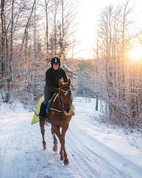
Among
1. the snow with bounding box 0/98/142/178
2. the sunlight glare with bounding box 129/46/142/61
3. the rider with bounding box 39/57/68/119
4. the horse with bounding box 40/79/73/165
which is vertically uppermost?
the sunlight glare with bounding box 129/46/142/61

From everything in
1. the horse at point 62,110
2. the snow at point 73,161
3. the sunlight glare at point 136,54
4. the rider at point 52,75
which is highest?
the sunlight glare at point 136,54

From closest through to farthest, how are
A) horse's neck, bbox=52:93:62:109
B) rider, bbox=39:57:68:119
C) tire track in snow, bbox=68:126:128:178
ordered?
tire track in snow, bbox=68:126:128:178, horse's neck, bbox=52:93:62:109, rider, bbox=39:57:68:119

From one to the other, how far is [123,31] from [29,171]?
14.6 meters

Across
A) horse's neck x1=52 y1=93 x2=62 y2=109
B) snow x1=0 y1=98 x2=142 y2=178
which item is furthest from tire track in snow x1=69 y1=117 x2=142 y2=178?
horse's neck x1=52 y1=93 x2=62 y2=109

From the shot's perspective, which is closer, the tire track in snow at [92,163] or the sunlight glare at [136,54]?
the tire track in snow at [92,163]

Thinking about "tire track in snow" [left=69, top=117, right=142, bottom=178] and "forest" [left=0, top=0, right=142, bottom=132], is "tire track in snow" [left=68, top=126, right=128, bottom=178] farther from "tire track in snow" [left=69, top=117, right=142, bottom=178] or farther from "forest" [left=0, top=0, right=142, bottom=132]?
"forest" [left=0, top=0, right=142, bottom=132]

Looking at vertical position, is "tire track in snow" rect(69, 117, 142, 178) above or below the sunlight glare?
below

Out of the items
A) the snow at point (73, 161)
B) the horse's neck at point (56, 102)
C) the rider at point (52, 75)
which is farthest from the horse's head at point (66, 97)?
the snow at point (73, 161)

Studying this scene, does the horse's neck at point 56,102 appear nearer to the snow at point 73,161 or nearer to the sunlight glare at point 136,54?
the snow at point 73,161

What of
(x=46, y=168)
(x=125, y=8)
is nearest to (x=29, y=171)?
(x=46, y=168)

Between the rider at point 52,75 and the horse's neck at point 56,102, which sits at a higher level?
the rider at point 52,75

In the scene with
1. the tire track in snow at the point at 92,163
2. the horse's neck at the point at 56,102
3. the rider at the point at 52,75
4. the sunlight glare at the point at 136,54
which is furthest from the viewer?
the sunlight glare at the point at 136,54

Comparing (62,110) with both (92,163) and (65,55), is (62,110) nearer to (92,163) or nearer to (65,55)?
(92,163)

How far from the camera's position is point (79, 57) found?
28.2m
